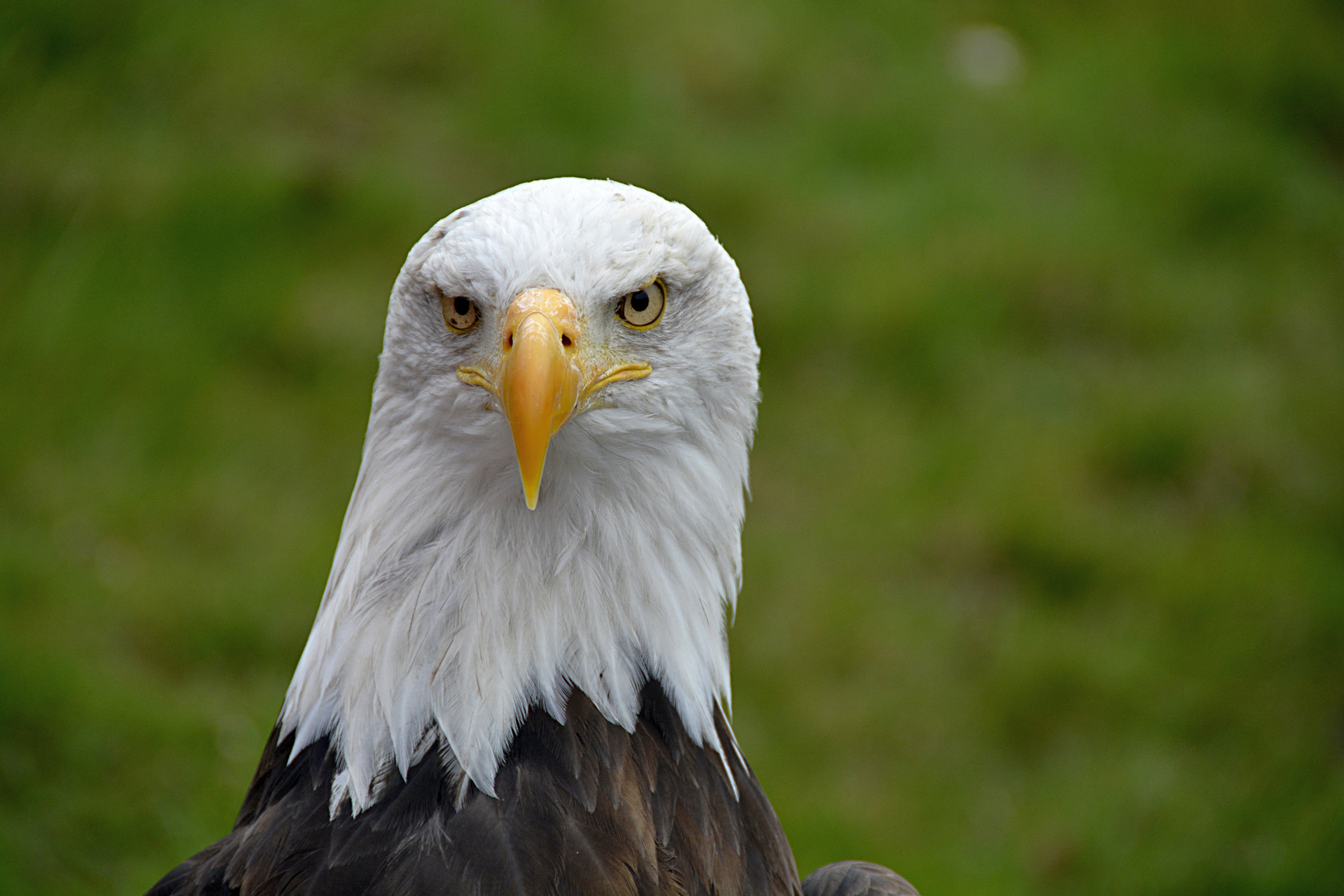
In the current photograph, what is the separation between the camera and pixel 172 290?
4520mm

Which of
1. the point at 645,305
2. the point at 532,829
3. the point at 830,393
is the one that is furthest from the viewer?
the point at 830,393

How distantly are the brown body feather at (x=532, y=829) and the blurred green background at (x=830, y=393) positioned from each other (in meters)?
1.48

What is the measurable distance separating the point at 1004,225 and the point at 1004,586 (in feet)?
6.26

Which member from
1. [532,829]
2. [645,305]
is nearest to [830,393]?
[645,305]

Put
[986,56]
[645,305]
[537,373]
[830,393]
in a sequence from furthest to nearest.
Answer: [986,56], [830,393], [645,305], [537,373]

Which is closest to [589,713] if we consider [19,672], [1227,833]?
[19,672]

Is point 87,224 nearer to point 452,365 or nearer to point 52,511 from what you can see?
point 52,511

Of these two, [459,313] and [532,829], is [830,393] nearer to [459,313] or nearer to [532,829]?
[459,313]

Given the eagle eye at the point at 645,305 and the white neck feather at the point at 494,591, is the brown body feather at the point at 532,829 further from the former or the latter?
the eagle eye at the point at 645,305

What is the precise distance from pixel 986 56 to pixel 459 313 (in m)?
5.28

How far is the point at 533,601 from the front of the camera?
1.89m

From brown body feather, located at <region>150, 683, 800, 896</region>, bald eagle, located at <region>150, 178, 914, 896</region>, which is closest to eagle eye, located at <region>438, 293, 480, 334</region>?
bald eagle, located at <region>150, 178, 914, 896</region>

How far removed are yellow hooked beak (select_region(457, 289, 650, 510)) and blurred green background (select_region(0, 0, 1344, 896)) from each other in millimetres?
2100

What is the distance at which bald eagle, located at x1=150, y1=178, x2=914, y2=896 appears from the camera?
179 cm
